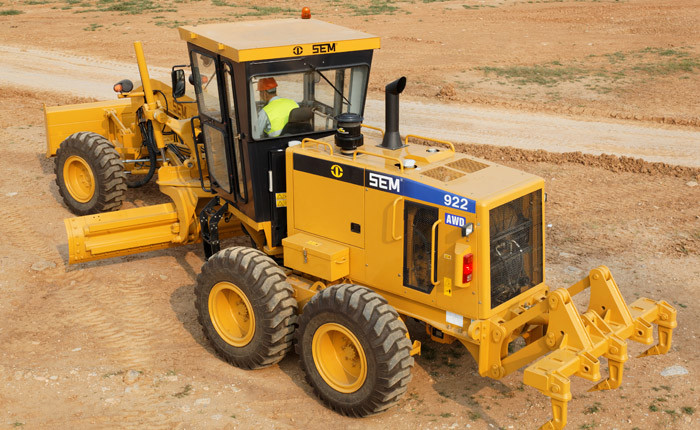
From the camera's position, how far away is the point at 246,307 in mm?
8047

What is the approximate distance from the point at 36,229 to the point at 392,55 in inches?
557

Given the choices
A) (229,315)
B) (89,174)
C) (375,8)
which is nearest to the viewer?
(229,315)

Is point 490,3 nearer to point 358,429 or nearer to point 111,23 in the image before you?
point 111,23

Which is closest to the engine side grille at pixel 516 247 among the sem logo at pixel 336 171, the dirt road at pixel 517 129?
the sem logo at pixel 336 171

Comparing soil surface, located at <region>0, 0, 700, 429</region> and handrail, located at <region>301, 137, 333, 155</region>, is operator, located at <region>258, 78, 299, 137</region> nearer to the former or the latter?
handrail, located at <region>301, 137, 333, 155</region>

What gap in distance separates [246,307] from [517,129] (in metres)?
9.91

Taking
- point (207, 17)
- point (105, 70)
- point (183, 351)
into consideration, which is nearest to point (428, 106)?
point (105, 70)

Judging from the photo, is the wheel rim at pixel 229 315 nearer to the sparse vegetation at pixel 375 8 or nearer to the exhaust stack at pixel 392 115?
the exhaust stack at pixel 392 115

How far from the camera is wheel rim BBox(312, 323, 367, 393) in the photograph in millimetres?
7262

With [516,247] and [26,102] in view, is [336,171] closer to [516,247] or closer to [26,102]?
[516,247]

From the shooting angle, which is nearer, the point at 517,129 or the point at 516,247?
the point at 516,247

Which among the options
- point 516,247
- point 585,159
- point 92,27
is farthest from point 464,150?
point 92,27

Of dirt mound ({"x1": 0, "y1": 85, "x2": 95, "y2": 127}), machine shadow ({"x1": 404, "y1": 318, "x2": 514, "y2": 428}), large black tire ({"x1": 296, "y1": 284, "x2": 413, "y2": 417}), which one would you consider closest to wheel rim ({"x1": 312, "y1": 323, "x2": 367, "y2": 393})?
large black tire ({"x1": 296, "y1": 284, "x2": 413, "y2": 417})

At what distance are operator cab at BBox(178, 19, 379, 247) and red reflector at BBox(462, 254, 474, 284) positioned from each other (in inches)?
90.4
